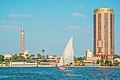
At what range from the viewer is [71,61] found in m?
161

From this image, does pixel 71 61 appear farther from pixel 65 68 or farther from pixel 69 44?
pixel 65 68

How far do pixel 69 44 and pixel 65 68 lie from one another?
30.8m

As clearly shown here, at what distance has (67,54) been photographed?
524ft

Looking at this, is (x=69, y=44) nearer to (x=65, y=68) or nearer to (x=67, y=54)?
(x=67, y=54)

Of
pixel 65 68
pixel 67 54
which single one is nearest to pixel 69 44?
pixel 67 54

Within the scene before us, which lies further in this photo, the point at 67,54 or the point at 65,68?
the point at 65,68

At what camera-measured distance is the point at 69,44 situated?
15900 cm

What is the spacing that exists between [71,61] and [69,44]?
7524 mm

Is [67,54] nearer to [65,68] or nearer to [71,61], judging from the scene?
[71,61]

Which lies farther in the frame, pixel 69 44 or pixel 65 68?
pixel 65 68

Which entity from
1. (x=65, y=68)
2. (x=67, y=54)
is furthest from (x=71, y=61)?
(x=65, y=68)

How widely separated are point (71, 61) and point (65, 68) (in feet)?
88.8

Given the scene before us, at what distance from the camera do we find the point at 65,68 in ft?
614
